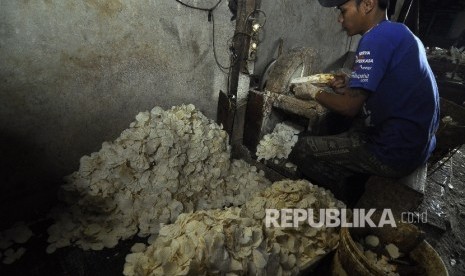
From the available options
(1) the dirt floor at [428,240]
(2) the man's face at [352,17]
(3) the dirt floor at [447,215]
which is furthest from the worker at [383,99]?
(3) the dirt floor at [447,215]

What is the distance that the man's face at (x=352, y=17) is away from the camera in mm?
3160

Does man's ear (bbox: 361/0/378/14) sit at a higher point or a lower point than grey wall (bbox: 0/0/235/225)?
higher

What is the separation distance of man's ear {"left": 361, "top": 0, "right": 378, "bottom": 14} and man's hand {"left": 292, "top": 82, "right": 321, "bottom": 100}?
107 centimetres

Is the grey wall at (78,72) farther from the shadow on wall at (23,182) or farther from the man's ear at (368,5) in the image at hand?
the man's ear at (368,5)

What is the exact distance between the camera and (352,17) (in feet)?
10.6

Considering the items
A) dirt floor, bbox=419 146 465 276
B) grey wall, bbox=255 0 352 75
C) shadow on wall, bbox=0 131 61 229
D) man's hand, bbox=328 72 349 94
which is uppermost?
grey wall, bbox=255 0 352 75

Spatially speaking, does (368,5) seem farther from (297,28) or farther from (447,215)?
(447,215)

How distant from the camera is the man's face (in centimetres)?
316

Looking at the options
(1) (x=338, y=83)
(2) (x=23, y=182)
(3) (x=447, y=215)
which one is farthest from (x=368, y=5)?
(2) (x=23, y=182)

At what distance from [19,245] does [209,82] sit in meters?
3.22

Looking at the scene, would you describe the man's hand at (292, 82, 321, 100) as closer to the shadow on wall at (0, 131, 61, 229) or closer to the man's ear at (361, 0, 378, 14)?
the man's ear at (361, 0, 378, 14)

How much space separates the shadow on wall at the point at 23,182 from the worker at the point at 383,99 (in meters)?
3.54

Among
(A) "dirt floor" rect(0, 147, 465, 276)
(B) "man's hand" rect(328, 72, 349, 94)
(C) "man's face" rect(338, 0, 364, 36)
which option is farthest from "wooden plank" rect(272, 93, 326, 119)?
(A) "dirt floor" rect(0, 147, 465, 276)

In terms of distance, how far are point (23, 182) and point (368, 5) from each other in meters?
4.49
